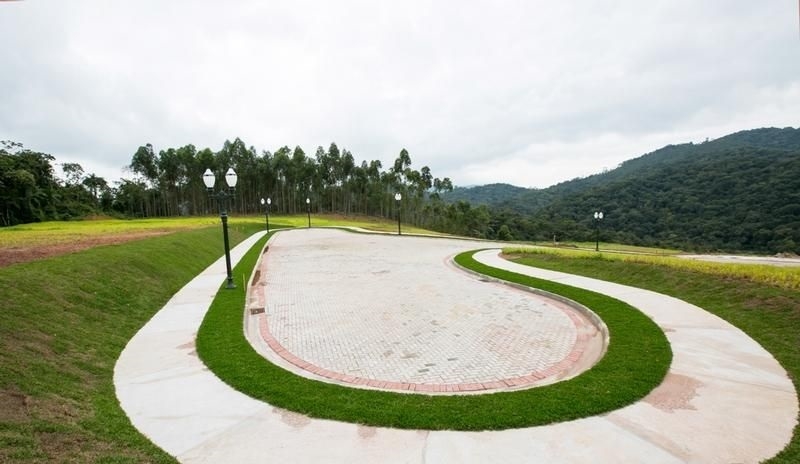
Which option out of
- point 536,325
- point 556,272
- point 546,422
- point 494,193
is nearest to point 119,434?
point 546,422

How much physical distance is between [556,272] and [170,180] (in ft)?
236

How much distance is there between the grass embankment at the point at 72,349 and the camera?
3.46 metres

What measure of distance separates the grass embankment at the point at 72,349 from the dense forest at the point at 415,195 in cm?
5268

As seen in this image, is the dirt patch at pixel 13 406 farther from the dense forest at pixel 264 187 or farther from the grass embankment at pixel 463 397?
the dense forest at pixel 264 187

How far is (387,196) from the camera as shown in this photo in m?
73.2

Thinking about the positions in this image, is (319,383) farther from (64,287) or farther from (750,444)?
(64,287)

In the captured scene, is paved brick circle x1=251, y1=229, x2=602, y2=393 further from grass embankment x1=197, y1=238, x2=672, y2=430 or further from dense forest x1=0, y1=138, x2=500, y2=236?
dense forest x1=0, y1=138, x2=500, y2=236

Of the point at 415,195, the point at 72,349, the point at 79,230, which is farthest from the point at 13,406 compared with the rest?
the point at 415,195

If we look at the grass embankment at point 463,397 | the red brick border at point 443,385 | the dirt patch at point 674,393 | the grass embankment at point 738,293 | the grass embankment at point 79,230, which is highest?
the grass embankment at point 79,230

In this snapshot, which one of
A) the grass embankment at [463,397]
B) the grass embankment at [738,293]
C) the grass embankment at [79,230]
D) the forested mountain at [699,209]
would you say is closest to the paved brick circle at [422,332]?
the grass embankment at [463,397]

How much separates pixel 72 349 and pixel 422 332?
602cm

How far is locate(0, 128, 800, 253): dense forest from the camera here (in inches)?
2056

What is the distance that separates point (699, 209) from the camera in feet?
202

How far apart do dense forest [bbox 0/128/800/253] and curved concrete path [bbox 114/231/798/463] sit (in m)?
56.2
